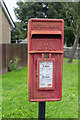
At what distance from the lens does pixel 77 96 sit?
494 centimetres

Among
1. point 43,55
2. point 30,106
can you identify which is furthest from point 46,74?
point 30,106

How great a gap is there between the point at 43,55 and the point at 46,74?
276 millimetres

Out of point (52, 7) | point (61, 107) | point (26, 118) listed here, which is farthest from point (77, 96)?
point (52, 7)

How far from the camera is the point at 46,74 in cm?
231

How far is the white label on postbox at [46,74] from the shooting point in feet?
7.47

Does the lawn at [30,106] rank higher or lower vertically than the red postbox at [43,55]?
lower

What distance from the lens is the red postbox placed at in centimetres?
226

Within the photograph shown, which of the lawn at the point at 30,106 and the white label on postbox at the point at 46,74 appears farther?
the lawn at the point at 30,106

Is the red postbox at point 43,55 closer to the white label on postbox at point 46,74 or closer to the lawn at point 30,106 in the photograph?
the white label on postbox at point 46,74

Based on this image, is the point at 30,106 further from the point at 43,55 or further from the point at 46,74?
the point at 43,55

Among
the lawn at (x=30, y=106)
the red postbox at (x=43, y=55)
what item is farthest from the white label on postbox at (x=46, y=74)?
the lawn at (x=30, y=106)

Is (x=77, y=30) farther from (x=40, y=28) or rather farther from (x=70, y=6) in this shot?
(x=40, y=28)

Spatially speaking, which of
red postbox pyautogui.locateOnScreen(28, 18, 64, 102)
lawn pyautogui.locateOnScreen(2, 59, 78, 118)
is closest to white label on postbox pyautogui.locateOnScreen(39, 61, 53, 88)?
red postbox pyautogui.locateOnScreen(28, 18, 64, 102)

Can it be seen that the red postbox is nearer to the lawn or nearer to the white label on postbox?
the white label on postbox
